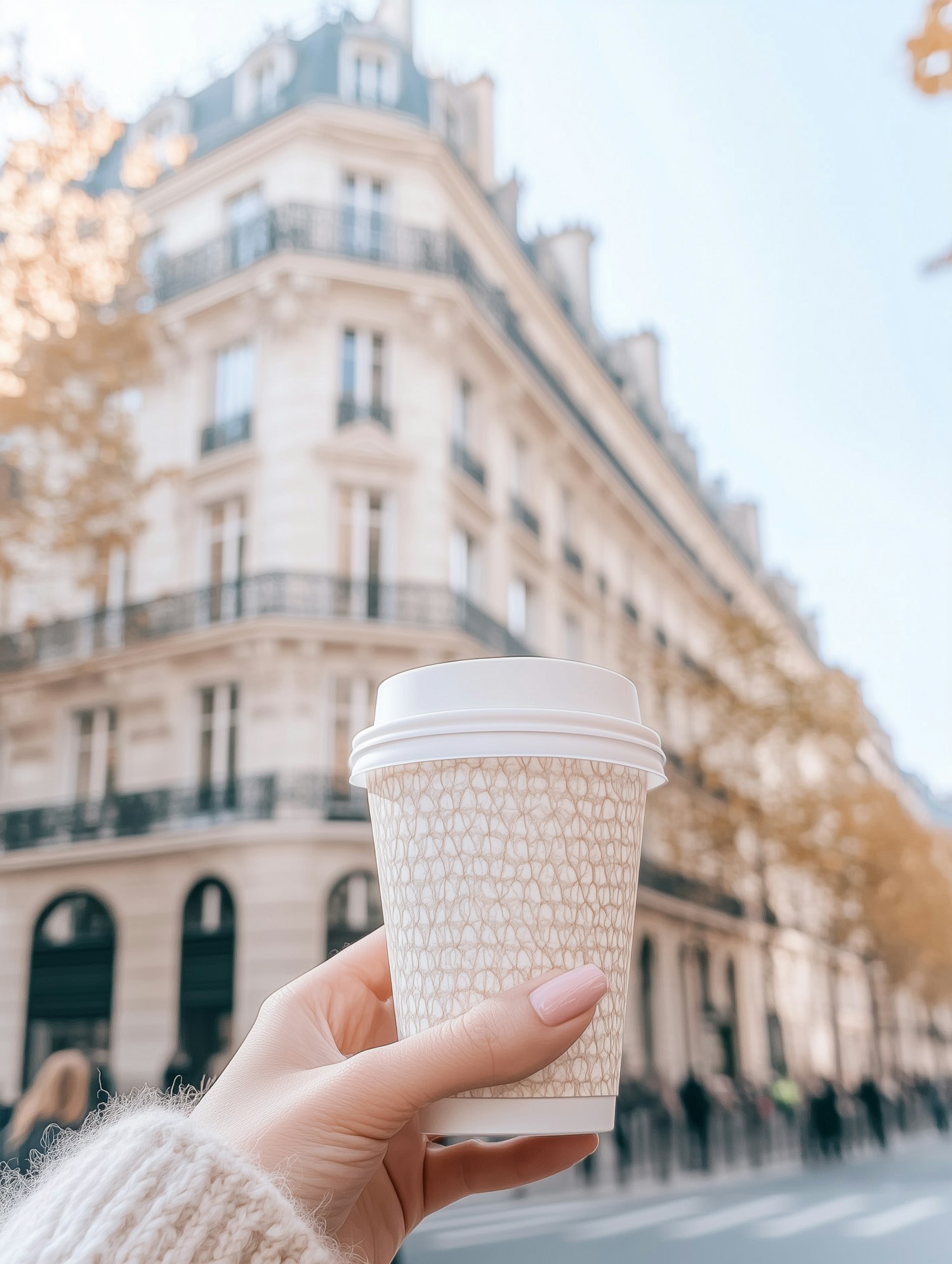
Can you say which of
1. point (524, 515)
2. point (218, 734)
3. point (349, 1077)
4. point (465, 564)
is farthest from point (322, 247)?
point (349, 1077)

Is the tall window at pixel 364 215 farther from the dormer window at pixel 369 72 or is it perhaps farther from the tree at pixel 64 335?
the tree at pixel 64 335

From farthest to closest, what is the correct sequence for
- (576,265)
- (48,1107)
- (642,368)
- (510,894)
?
(642,368) → (576,265) → (48,1107) → (510,894)

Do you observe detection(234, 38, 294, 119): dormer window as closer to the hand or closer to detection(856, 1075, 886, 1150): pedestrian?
detection(856, 1075, 886, 1150): pedestrian

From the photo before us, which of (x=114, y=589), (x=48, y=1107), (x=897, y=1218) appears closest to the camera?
(x=48, y=1107)

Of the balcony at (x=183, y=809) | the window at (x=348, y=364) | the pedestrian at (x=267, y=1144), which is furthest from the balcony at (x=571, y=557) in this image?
the pedestrian at (x=267, y=1144)

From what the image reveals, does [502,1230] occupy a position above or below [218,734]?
below

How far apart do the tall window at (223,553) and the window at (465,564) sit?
2.08 meters

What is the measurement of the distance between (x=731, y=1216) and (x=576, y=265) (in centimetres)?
1313

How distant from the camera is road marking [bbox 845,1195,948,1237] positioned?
696 cm

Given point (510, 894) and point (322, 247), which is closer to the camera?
point (510, 894)

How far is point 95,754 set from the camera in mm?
10922

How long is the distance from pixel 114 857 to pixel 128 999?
130cm

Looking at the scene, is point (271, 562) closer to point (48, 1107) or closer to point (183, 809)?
point (183, 809)

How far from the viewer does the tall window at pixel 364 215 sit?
11.6 m
